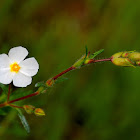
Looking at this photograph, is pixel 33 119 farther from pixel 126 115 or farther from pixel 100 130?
pixel 126 115

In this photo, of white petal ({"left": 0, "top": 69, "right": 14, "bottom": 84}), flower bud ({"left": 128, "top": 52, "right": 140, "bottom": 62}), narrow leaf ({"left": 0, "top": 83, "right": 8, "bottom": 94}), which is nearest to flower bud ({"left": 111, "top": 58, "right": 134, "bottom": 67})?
flower bud ({"left": 128, "top": 52, "right": 140, "bottom": 62})

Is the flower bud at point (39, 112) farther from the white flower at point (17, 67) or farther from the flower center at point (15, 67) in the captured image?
the flower center at point (15, 67)

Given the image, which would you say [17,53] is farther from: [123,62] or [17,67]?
[123,62]

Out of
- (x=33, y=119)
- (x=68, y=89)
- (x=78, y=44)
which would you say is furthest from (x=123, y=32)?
(x=33, y=119)

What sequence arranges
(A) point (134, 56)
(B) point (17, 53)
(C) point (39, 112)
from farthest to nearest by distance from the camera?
(B) point (17, 53), (C) point (39, 112), (A) point (134, 56)

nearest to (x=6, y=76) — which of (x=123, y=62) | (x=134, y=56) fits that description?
(x=123, y=62)

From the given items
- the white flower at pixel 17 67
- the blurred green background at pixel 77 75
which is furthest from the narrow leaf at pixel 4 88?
the blurred green background at pixel 77 75

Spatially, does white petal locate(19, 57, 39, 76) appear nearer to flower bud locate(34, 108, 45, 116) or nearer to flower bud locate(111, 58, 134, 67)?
flower bud locate(34, 108, 45, 116)
